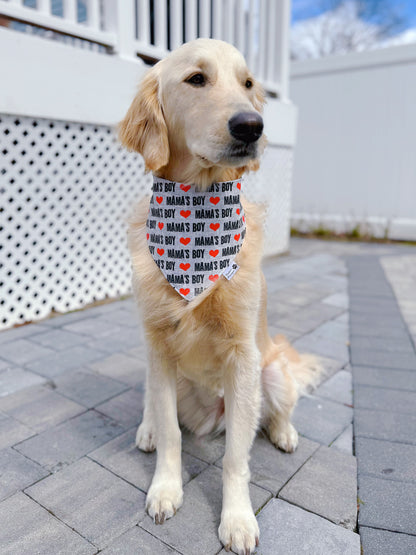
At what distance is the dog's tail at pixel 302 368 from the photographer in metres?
2.42

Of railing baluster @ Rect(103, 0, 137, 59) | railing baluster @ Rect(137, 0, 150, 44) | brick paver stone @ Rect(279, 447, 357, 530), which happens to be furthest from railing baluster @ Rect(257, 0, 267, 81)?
brick paver stone @ Rect(279, 447, 357, 530)

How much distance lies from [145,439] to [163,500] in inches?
16.3

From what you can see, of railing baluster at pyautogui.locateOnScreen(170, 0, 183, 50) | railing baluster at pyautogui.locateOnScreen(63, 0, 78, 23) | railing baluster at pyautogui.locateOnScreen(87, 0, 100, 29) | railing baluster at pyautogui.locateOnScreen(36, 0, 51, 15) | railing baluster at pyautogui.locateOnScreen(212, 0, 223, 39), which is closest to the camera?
railing baluster at pyautogui.locateOnScreen(36, 0, 51, 15)

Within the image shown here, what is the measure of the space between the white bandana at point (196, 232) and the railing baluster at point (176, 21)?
155 inches

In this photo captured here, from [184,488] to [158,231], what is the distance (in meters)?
1.03

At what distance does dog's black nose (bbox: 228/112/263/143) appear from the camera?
53.0 inches

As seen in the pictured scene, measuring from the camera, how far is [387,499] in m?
1.68

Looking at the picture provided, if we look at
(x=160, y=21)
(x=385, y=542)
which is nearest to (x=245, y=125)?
(x=385, y=542)

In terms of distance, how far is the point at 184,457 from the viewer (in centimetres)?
193

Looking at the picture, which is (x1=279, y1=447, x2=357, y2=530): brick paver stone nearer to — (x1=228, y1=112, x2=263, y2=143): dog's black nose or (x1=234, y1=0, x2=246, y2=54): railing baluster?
(x1=228, y1=112, x2=263, y2=143): dog's black nose

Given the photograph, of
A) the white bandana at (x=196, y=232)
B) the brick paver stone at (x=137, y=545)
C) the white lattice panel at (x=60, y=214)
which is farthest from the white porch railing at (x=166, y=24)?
the brick paver stone at (x=137, y=545)

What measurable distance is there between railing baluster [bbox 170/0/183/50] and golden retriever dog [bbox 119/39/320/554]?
3667 mm

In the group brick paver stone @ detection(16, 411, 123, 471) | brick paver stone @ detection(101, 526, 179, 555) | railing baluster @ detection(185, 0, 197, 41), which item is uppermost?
railing baluster @ detection(185, 0, 197, 41)

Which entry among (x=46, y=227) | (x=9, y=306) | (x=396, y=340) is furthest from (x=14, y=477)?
(x=396, y=340)
